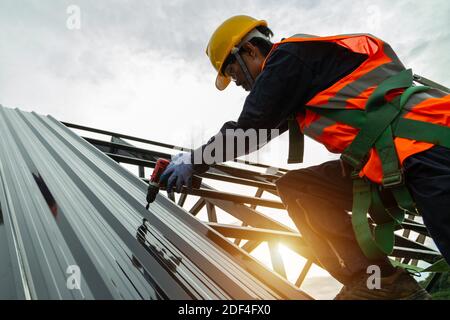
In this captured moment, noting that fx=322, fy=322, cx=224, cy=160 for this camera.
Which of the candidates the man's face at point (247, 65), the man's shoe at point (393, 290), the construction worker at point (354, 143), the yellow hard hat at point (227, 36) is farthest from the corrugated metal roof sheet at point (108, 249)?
the yellow hard hat at point (227, 36)

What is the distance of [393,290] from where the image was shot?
5.95 ft

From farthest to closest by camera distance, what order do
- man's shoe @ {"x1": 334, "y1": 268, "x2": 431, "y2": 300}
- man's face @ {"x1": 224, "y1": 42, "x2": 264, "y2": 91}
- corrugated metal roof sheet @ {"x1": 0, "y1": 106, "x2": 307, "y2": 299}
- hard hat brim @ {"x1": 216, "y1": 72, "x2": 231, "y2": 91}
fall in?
1. hard hat brim @ {"x1": 216, "y1": 72, "x2": 231, "y2": 91}
2. man's face @ {"x1": 224, "y1": 42, "x2": 264, "y2": 91}
3. man's shoe @ {"x1": 334, "y1": 268, "x2": 431, "y2": 300}
4. corrugated metal roof sheet @ {"x1": 0, "y1": 106, "x2": 307, "y2": 299}

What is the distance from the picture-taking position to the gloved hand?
212cm

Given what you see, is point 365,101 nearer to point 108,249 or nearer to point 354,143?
point 354,143

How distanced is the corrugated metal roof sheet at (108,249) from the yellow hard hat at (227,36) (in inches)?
49.0

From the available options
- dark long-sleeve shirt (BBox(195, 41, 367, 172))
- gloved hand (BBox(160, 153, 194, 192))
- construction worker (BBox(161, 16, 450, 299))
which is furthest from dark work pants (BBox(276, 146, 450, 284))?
gloved hand (BBox(160, 153, 194, 192))

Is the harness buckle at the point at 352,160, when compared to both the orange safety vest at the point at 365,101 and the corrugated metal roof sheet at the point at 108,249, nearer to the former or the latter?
the orange safety vest at the point at 365,101

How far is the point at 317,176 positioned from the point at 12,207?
1.87 metres

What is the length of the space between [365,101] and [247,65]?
1.15 metres

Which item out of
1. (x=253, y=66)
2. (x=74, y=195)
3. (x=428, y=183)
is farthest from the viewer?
(x=253, y=66)

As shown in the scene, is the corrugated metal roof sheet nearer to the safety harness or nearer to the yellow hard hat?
the safety harness

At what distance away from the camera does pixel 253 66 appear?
2.50 metres
